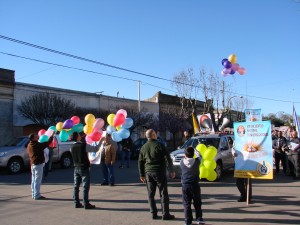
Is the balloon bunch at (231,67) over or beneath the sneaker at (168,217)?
over

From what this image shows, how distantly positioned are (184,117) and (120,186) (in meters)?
25.7

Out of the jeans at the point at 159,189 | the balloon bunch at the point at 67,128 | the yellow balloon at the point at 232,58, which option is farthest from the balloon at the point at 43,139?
the yellow balloon at the point at 232,58

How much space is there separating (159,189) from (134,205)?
1.66 metres

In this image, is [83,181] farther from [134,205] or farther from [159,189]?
[159,189]

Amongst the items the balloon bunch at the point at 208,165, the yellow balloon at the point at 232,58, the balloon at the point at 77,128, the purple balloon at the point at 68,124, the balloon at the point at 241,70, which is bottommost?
the balloon bunch at the point at 208,165

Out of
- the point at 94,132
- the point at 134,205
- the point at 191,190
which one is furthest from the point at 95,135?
the point at 191,190

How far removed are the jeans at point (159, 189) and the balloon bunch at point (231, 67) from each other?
15.4ft

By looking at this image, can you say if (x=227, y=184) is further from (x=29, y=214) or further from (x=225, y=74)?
(x=29, y=214)

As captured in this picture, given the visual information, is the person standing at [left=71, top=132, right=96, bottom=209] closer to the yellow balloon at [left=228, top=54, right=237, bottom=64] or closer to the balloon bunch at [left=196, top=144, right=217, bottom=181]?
the balloon bunch at [left=196, top=144, right=217, bottom=181]

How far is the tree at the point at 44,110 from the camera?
2406 centimetres

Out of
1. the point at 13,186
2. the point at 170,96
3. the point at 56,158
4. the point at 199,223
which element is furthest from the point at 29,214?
the point at 170,96

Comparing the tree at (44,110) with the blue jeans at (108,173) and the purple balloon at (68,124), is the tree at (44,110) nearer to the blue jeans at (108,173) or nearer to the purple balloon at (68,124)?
the blue jeans at (108,173)

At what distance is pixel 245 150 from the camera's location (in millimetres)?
8727

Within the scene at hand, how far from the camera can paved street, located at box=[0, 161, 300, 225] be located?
23.7 ft
